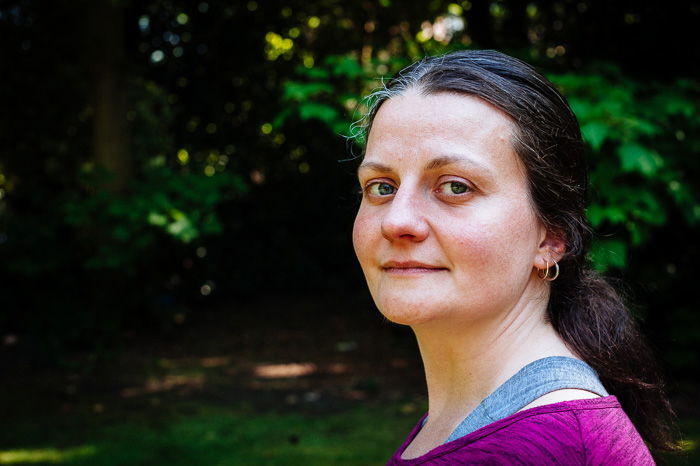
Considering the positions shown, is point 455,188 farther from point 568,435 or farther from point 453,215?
point 568,435

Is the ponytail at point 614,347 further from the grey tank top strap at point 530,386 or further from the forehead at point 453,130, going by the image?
the forehead at point 453,130

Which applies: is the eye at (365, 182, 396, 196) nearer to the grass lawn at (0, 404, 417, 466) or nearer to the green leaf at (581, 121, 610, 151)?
the green leaf at (581, 121, 610, 151)

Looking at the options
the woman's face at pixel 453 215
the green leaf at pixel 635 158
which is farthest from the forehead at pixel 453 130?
the green leaf at pixel 635 158

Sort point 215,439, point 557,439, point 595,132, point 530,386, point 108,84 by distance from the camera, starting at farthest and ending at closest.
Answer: point 108,84 < point 215,439 < point 595,132 < point 530,386 < point 557,439

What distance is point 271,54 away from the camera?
10.7m

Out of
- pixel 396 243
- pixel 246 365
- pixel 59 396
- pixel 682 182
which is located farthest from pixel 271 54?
pixel 396 243

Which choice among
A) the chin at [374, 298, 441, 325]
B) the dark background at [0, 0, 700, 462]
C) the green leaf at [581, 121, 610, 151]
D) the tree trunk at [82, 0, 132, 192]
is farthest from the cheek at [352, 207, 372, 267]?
the tree trunk at [82, 0, 132, 192]

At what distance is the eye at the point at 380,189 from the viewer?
1.66 meters

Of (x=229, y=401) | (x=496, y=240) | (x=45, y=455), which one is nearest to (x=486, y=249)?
(x=496, y=240)

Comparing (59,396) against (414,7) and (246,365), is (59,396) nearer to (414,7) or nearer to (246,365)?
(246,365)

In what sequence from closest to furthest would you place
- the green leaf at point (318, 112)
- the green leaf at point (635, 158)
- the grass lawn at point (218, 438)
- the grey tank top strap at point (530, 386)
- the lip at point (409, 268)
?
1. the grey tank top strap at point (530, 386)
2. the lip at point (409, 268)
3. the green leaf at point (635, 158)
4. the green leaf at point (318, 112)
5. the grass lawn at point (218, 438)

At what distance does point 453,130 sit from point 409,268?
30 cm

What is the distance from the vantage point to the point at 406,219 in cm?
152

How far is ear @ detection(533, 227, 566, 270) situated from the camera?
165 centimetres
